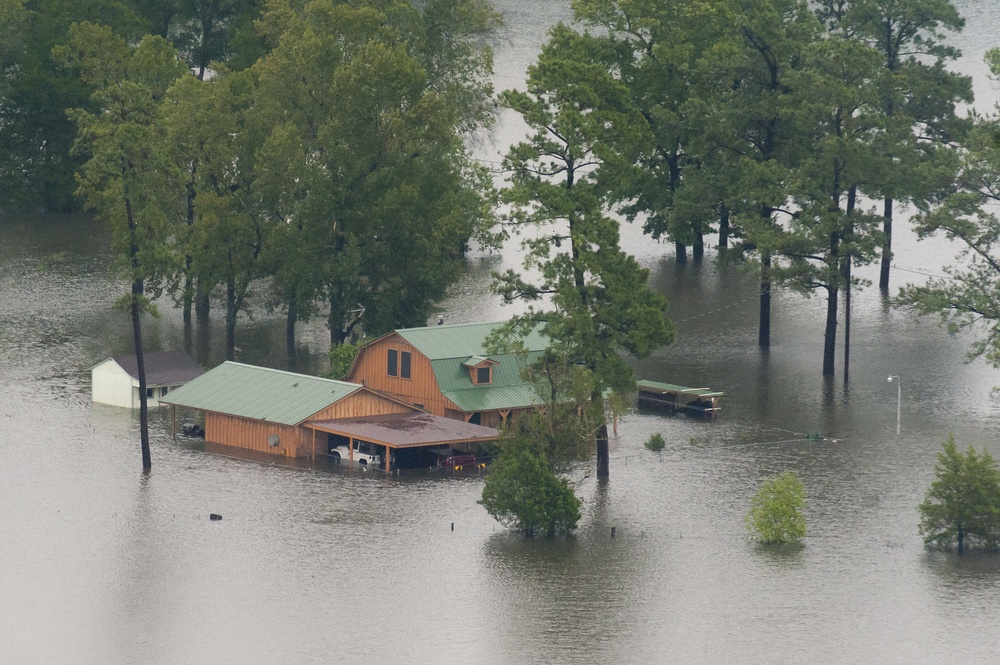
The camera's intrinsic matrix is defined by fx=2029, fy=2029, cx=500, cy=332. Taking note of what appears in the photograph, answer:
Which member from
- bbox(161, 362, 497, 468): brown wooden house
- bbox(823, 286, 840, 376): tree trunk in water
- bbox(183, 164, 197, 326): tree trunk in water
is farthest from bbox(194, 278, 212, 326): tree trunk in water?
bbox(823, 286, 840, 376): tree trunk in water

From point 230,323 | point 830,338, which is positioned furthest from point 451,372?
point 830,338

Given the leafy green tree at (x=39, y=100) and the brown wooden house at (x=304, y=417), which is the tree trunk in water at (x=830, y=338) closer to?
the brown wooden house at (x=304, y=417)

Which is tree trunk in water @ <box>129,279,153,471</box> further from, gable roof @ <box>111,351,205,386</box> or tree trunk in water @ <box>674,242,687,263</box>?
tree trunk in water @ <box>674,242,687,263</box>

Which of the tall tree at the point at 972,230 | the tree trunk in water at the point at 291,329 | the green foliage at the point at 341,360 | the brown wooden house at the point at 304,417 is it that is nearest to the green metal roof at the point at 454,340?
the brown wooden house at the point at 304,417

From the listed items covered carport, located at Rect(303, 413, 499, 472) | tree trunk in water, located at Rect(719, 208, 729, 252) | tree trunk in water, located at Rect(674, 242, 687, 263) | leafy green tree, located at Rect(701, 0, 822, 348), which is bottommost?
covered carport, located at Rect(303, 413, 499, 472)

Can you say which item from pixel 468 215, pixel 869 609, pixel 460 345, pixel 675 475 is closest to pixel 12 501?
pixel 460 345

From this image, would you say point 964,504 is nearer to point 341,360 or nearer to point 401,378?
point 401,378
